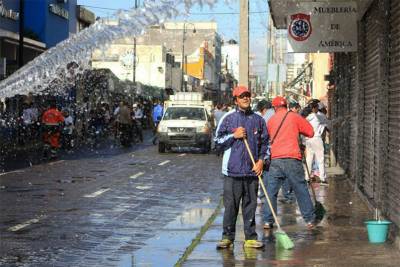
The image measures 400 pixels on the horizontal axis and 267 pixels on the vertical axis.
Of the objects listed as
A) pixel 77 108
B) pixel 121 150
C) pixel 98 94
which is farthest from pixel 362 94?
pixel 98 94

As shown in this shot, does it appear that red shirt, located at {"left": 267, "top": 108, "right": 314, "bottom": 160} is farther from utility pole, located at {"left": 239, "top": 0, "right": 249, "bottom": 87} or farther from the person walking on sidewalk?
utility pole, located at {"left": 239, "top": 0, "right": 249, "bottom": 87}

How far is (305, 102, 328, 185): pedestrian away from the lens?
16.8 meters

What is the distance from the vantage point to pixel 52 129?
25.5m

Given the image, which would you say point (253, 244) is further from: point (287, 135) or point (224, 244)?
point (287, 135)

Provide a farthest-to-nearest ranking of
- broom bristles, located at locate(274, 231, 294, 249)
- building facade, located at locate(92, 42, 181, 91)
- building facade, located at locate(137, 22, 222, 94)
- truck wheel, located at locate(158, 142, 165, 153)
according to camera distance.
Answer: building facade, located at locate(137, 22, 222, 94), building facade, located at locate(92, 42, 181, 91), truck wheel, located at locate(158, 142, 165, 153), broom bristles, located at locate(274, 231, 294, 249)

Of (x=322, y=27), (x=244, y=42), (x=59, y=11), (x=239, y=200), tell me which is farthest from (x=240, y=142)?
(x=59, y=11)

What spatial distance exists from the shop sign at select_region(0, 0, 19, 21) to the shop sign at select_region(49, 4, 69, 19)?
4184 mm

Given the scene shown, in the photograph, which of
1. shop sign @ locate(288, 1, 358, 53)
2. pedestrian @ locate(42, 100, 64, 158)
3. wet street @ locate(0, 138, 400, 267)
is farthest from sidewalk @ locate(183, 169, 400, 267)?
pedestrian @ locate(42, 100, 64, 158)

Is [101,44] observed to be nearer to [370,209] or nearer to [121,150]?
[370,209]

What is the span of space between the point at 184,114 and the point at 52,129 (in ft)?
21.2

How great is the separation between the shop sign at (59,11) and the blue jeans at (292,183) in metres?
28.7

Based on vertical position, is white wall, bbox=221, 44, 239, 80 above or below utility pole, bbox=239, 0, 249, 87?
above

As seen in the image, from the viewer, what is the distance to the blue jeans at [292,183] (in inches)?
423

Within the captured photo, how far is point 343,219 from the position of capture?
11773 millimetres
